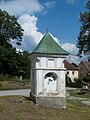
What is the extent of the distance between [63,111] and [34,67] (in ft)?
10.1

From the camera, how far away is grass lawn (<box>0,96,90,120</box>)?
13.6 metres

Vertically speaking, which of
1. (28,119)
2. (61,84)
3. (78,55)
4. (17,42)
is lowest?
(28,119)

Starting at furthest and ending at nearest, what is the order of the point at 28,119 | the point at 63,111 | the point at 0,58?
the point at 0,58 → the point at 63,111 → the point at 28,119

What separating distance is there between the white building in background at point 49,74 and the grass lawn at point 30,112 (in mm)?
731

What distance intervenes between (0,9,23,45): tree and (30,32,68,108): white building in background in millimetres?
53337

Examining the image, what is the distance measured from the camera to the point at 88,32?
52.0m

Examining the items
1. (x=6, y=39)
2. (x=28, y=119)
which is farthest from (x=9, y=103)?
(x=6, y=39)

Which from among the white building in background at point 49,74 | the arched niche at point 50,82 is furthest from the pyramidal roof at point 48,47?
the arched niche at point 50,82

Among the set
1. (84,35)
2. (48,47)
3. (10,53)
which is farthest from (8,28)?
(48,47)

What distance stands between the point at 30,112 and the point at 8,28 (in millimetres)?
56742

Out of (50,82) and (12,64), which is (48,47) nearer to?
(50,82)

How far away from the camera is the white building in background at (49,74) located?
17.1 meters

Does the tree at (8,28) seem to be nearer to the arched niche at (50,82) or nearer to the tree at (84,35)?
the tree at (84,35)

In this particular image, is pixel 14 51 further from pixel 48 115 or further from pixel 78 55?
pixel 48 115
